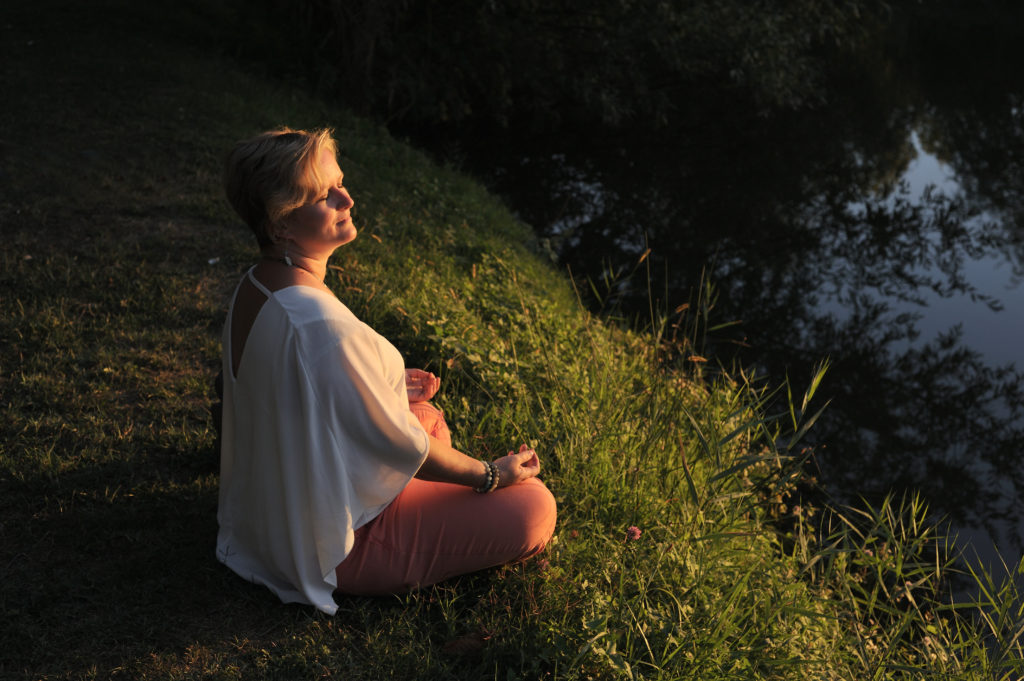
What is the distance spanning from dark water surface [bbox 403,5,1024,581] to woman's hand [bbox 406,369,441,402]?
5.53ft

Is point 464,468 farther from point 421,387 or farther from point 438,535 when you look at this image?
point 421,387

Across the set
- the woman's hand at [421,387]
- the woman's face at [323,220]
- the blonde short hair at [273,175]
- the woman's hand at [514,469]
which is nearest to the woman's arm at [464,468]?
the woman's hand at [514,469]

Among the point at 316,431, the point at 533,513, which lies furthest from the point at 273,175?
the point at 533,513

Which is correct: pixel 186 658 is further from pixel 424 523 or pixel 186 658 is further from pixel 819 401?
pixel 819 401

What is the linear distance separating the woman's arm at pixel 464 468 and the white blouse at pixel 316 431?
77 mm

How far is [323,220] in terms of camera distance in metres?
2.63

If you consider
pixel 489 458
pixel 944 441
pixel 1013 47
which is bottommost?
pixel 489 458

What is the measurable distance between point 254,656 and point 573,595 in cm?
101

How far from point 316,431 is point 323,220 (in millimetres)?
599

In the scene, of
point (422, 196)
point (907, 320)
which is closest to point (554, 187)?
point (422, 196)

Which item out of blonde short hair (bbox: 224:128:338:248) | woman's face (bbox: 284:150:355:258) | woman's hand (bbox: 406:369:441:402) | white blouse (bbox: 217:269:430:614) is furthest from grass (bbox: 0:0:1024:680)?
blonde short hair (bbox: 224:128:338:248)

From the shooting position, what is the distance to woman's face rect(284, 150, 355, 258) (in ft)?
8.58

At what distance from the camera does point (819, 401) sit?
21.3ft

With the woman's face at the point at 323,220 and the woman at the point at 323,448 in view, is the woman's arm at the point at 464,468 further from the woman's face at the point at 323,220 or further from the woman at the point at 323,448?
the woman's face at the point at 323,220
